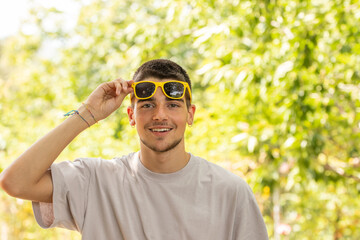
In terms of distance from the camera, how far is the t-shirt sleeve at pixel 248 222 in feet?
5.24

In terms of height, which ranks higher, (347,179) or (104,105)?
(104,105)

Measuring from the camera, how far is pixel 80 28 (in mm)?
7230

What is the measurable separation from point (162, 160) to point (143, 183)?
0.11 metres

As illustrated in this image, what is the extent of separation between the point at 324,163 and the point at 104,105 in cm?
207

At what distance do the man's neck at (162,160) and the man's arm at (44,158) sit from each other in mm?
230

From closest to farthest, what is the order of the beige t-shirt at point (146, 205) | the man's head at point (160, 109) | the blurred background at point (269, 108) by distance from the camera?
1. the beige t-shirt at point (146, 205)
2. the man's head at point (160, 109)
3. the blurred background at point (269, 108)

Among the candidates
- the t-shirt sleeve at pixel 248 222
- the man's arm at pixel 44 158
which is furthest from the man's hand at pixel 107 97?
the t-shirt sleeve at pixel 248 222

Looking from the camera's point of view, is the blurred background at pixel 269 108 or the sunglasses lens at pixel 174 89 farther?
the blurred background at pixel 269 108

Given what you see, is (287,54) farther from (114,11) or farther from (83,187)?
(114,11)

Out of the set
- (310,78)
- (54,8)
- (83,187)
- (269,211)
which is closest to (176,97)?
(83,187)

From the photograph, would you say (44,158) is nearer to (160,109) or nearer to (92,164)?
(92,164)

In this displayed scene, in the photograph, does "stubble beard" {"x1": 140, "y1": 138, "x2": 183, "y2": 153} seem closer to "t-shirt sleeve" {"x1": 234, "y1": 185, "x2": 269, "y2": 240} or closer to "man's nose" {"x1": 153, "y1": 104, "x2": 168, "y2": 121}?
"man's nose" {"x1": 153, "y1": 104, "x2": 168, "y2": 121}

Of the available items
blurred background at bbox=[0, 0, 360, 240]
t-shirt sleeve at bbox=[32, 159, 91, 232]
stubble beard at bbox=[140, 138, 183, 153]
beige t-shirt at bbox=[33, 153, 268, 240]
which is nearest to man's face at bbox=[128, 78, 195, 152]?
stubble beard at bbox=[140, 138, 183, 153]

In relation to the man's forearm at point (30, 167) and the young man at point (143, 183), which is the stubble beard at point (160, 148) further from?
the man's forearm at point (30, 167)
